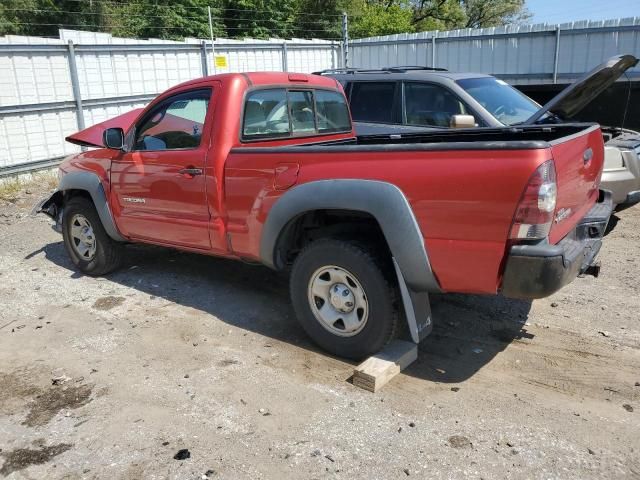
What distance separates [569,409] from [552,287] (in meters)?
0.78

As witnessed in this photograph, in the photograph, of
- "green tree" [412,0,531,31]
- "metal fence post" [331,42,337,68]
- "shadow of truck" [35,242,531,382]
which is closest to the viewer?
"shadow of truck" [35,242,531,382]

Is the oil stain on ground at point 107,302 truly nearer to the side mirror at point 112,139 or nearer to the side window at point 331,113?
the side mirror at point 112,139

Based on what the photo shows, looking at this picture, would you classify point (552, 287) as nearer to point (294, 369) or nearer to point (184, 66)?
point (294, 369)

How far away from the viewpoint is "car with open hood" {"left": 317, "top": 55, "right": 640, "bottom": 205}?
5.91 metres

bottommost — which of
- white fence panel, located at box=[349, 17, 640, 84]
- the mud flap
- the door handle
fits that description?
the mud flap

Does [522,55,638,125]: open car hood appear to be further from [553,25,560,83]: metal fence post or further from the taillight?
[553,25,560,83]: metal fence post

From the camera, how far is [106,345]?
4496 millimetres

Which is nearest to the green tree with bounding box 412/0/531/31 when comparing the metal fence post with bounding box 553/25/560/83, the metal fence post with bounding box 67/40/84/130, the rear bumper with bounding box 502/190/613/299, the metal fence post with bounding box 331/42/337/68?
the metal fence post with bounding box 331/42/337/68

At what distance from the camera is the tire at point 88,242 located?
5.89 m

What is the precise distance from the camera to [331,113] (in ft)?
17.9

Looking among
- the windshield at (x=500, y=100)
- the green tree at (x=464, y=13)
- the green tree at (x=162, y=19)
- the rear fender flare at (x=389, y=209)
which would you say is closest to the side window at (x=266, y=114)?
the rear fender flare at (x=389, y=209)

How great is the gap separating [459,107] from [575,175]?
146 inches

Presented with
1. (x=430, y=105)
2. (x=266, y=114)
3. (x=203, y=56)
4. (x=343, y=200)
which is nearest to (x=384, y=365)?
→ (x=343, y=200)

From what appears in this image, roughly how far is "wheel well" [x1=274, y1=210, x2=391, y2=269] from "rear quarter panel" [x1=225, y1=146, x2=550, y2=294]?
1.20 feet
